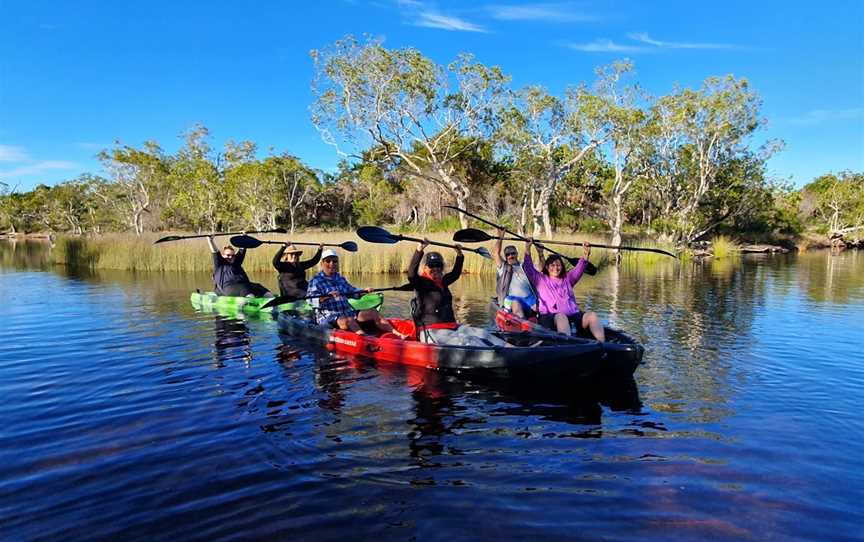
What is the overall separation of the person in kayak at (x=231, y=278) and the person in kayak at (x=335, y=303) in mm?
4180

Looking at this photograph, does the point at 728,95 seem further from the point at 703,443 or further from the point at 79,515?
the point at 79,515

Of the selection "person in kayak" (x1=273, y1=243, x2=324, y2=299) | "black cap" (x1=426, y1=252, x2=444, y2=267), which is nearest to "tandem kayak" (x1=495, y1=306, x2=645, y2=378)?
"black cap" (x1=426, y1=252, x2=444, y2=267)

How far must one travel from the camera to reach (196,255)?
21.7m

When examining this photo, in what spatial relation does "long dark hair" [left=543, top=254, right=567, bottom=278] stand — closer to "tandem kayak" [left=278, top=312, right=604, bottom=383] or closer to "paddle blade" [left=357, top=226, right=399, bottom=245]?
"tandem kayak" [left=278, top=312, right=604, bottom=383]

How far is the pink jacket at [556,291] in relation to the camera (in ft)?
26.5

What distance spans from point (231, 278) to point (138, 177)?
108 feet

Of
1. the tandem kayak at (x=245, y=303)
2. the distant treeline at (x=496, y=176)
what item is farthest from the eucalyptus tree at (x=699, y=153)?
the tandem kayak at (x=245, y=303)

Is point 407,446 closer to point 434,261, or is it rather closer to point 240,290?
point 434,261

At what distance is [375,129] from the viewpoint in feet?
93.4

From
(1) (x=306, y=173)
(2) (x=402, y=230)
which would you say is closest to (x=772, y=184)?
(2) (x=402, y=230)

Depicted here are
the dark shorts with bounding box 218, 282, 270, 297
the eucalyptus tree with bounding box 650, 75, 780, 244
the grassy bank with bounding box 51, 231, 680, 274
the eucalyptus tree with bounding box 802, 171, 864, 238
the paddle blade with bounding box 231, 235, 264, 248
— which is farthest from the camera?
the eucalyptus tree with bounding box 802, 171, 864, 238

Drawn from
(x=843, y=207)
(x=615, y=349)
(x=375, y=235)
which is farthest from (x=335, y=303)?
(x=843, y=207)

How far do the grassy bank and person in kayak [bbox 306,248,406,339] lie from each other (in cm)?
1095

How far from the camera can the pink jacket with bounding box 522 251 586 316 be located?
8078 mm
